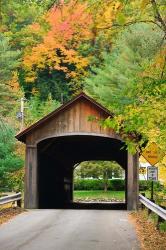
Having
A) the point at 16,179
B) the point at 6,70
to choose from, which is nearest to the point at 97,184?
the point at 6,70

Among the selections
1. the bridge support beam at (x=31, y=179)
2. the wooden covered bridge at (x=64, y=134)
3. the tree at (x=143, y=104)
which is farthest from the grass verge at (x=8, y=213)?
the tree at (x=143, y=104)

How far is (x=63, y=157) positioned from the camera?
3609 cm

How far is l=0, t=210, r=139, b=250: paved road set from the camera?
41.3ft

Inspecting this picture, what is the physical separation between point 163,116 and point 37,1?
536 cm

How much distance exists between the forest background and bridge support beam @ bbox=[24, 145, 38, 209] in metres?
2.15

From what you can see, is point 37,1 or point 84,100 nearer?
point 37,1

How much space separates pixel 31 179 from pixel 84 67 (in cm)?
4611

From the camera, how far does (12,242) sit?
515 inches

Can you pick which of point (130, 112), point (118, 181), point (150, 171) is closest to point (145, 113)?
point (130, 112)

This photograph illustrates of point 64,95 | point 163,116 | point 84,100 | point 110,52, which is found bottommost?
point 163,116

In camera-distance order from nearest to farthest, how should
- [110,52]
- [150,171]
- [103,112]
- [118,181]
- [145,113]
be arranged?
1. [145,113]
2. [150,171]
3. [103,112]
4. [118,181]
5. [110,52]

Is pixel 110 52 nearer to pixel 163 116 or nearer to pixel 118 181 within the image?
pixel 118 181

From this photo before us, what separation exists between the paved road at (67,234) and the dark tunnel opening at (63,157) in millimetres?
9111

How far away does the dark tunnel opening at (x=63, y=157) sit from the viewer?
2975 centimetres
